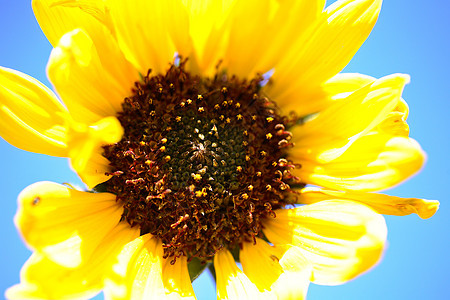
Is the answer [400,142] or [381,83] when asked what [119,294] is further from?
[381,83]

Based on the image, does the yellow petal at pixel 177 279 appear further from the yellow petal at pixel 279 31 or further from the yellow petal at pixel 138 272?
the yellow petal at pixel 279 31

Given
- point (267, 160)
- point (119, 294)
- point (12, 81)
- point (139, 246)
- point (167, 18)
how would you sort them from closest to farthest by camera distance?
point (119, 294) → point (12, 81) → point (139, 246) → point (167, 18) → point (267, 160)

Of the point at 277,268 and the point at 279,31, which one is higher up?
the point at 279,31

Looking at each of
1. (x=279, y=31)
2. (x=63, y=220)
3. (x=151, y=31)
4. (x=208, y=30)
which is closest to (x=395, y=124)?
(x=279, y=31)

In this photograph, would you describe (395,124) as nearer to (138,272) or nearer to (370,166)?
(370,166)

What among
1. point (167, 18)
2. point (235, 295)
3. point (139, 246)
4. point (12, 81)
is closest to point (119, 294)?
point (139, 246)

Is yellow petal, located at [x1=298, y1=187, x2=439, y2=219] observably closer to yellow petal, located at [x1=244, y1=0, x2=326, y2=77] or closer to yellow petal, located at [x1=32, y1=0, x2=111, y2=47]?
yellow petal, located at [x1=244, y1=0, x2=326, y2=77]
